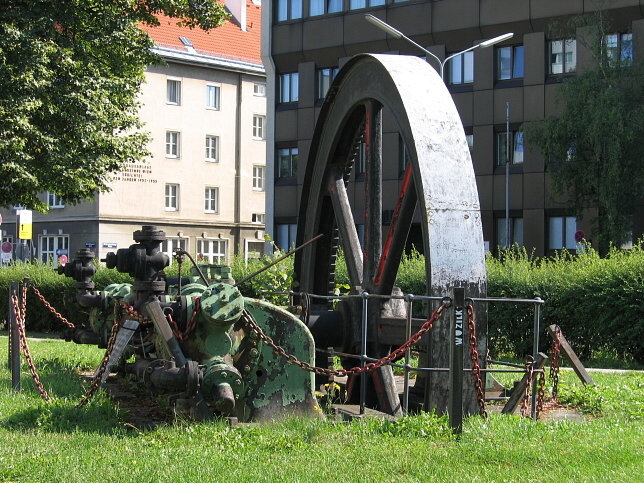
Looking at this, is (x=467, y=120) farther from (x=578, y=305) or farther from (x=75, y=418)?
(x=75, y=418)

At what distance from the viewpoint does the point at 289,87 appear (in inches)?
1845

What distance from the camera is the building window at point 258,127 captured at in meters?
62.1

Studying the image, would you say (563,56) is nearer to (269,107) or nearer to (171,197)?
(269,107)

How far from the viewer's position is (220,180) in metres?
60.5

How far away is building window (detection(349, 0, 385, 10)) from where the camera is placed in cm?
4341

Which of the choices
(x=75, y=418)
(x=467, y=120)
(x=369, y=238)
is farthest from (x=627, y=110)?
(x=75, y=418)

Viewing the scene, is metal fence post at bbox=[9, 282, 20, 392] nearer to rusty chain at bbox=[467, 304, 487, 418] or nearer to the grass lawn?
the grass lawn

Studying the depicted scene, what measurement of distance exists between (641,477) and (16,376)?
21.8 feet

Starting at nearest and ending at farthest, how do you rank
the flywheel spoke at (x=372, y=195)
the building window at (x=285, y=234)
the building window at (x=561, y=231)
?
the flywheel spoke at (x=372, y=195), the building window at (x=561, y=231), the building window at (x=285, y=234)

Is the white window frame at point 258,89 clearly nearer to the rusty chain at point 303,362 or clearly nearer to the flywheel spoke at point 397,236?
the flywheel spoke at point 397,236

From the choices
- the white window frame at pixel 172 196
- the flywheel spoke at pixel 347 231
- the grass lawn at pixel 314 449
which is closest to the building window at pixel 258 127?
the white window frame at pixel 172 196

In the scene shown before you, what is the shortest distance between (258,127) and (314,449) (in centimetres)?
5580

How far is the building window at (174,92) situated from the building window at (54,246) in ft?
30.8

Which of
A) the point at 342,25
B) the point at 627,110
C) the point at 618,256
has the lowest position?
the point at 618,256
